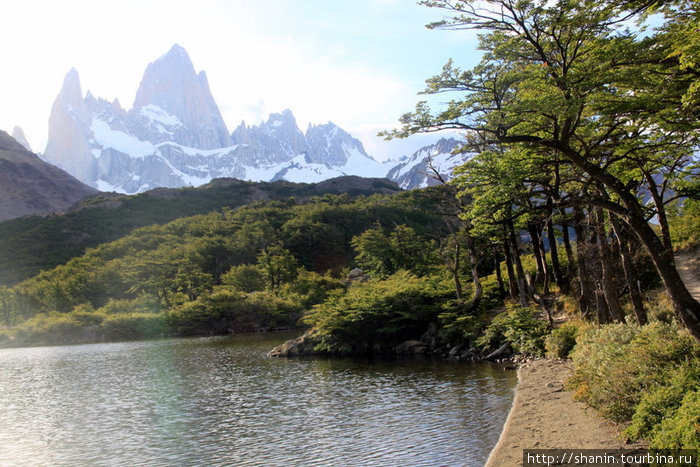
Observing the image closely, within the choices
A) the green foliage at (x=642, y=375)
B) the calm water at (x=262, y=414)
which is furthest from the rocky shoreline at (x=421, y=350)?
the green foliage at (x=642, y=375)

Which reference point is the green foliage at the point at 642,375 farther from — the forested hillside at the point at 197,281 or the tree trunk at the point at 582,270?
the forested hillside at the point at 197,281

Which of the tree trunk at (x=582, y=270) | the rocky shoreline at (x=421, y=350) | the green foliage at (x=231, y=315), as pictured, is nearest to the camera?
the tree trunk at (x=582, y=270)

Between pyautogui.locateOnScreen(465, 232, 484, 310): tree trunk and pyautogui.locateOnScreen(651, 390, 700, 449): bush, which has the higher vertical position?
pyautogui.locateOnScreen(465, 232, 484, 310): tree trunk

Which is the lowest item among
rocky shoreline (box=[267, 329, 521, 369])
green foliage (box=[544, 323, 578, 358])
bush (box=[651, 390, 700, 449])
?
rocky shoreline (box=[267, 329, 521, 369])

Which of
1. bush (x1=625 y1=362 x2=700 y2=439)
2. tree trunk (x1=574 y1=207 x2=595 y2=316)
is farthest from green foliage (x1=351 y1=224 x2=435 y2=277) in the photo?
bush (x1=625 y1=362 x2=700 y2=439)

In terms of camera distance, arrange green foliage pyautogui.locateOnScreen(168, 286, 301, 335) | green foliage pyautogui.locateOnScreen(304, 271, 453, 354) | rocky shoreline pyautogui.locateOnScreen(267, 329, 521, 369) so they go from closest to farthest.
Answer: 1. rocky shoreline pyautogui.locateOnScreen(267, 329, 521, 369)
2. green foliage pyautogui.locateOnScreen(304, 271, 453, 354)
3. green foliage pyautogui.locateOnScreen(168, 286, 301, 335)

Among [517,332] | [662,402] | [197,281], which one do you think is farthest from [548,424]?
[197,281]

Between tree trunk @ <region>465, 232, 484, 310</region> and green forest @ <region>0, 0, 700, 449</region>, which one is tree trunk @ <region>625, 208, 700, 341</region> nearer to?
green forest @ <region>0, 0, 700, 449</region>

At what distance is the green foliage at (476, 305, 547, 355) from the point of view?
21.0 meters

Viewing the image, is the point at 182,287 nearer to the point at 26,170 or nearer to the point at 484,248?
the point at 484,248

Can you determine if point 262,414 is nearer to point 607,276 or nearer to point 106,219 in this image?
point 607,276

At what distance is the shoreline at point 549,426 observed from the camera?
9.59m

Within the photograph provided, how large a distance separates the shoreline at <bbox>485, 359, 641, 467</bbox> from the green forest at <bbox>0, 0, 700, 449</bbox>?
0.54m

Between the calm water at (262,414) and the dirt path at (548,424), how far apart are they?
54 centimetres
